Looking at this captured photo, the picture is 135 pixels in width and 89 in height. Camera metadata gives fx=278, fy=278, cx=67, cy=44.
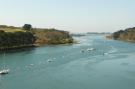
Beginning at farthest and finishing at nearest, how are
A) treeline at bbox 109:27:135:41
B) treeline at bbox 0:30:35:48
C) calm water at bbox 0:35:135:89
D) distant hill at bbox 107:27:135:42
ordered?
treeline at bbox 109:27:135:41 → distant hill at bbox 107:27:135:42 → treeline at bbox 0:30:35:48 → calm water at bbox 0:35:135:89

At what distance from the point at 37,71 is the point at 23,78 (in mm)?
5116

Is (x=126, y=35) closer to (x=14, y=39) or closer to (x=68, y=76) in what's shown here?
(x=14, y=39)

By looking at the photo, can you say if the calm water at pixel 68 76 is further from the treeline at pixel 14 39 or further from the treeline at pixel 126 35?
the treeline at pixel 126 35

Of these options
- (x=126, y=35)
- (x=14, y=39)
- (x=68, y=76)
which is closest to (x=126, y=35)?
(x=126, y=35)

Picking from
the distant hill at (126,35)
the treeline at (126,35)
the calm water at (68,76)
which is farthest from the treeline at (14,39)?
the treeline at (126,35)

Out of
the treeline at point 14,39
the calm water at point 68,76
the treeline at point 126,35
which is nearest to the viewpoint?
the calm water at point 68,76

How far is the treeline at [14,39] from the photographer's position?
252 feet

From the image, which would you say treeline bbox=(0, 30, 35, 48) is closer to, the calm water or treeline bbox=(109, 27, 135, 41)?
the calm water

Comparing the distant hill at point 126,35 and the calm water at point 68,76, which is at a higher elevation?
the distant hill at point 126,35

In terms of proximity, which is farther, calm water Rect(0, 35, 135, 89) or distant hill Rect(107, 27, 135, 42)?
distant hill Rect(107, 27, 135, 42)

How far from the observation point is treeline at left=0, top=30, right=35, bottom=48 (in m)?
76.9

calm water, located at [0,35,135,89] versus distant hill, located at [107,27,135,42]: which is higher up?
distant hill, located at [107,27,135,42]

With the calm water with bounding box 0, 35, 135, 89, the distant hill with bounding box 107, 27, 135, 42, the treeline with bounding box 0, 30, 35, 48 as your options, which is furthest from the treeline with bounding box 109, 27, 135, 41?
the calm water with bounding box 0, 35, 135, 89

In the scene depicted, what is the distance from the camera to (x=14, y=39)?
8212 centimetres
